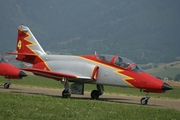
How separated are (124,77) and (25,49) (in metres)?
7.81

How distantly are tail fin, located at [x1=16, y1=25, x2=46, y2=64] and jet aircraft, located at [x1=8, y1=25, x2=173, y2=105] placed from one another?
Answer: 929 mm

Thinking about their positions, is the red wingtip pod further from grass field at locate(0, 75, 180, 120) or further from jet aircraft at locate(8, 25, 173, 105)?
grass field at locate(0, 75, 180, 120)

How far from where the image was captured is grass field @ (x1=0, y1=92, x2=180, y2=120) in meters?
16.6

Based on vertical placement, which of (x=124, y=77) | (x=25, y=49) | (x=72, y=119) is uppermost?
(x=25, y=49)

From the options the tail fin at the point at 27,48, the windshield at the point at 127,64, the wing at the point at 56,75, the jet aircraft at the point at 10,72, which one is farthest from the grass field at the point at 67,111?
the jet aircraft at the point at 10,72

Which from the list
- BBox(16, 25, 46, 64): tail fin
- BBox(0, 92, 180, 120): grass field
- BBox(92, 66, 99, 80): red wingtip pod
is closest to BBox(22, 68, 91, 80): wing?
BBox(92, 66, 99, 80): red wingtip pod

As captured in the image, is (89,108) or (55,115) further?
(89,108)

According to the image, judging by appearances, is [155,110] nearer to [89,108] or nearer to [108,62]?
[89,108]

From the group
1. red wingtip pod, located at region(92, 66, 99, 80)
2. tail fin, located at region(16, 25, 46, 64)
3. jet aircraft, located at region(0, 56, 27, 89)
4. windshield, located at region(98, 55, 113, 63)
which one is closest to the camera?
red wingtip pod, located at region(92, 66, 99, 80)

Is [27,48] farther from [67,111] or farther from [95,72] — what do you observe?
[67,111]

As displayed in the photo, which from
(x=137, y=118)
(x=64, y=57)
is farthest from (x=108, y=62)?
(x=137, y=118)

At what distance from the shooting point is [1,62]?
32.0 meters

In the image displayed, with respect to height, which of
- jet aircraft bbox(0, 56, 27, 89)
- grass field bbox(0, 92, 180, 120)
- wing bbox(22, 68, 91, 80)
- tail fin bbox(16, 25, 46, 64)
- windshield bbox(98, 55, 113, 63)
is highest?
tail fin bbox(16, 25, 46, 64)

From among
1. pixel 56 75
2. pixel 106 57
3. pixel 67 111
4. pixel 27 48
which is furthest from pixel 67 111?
pixel 27 48
